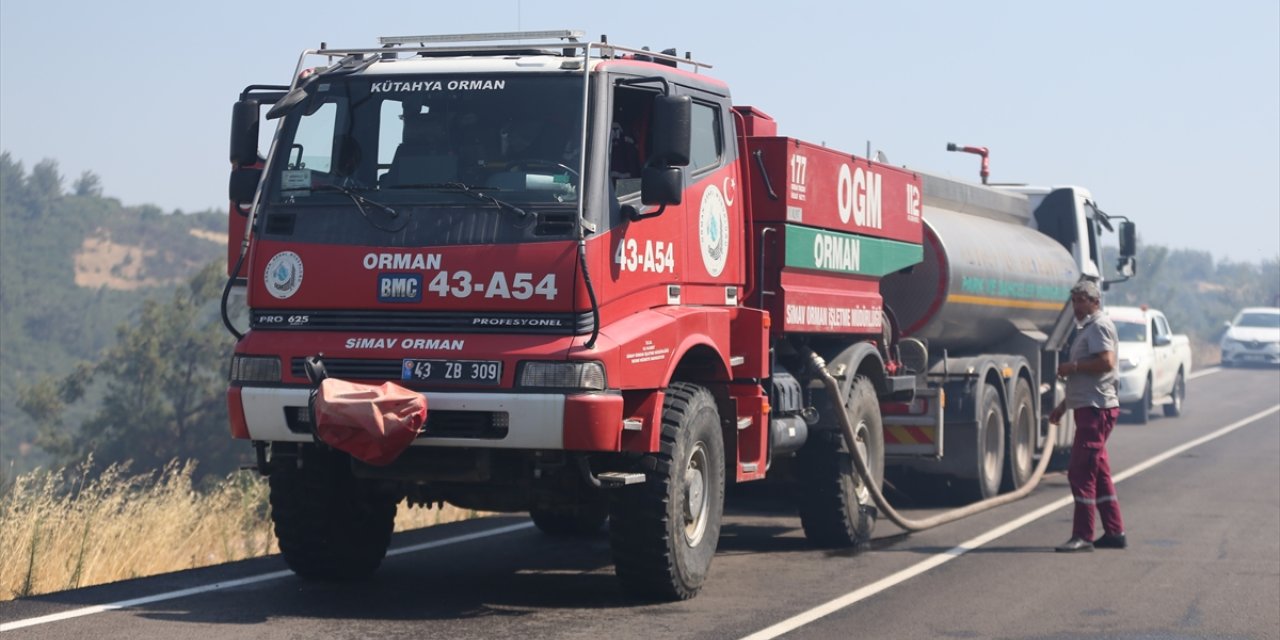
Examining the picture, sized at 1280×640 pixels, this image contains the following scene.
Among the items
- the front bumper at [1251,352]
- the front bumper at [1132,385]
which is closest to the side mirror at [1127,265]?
the front bumper at [1132,385]

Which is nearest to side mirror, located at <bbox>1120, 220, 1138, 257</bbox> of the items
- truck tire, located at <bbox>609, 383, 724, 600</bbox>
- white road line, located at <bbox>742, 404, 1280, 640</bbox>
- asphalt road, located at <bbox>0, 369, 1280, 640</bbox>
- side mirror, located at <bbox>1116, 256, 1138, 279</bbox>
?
side mirror, located at <bbox>1116, 256, 1138, 279</bbox>

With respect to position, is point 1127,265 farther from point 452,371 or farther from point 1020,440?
point 452,371

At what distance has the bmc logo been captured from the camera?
8516 millimetres

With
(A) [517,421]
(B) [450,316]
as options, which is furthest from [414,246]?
(A) [517,421]

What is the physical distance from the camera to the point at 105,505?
12.5 meters

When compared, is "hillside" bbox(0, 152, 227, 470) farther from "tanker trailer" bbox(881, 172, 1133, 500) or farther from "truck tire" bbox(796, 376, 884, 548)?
"truck tire" bbox(796, 376, 884, 548)

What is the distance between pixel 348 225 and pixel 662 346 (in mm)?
1823

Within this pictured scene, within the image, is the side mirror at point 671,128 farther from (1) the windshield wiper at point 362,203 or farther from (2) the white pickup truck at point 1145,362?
(2) the white pickup truck at point 1145,362

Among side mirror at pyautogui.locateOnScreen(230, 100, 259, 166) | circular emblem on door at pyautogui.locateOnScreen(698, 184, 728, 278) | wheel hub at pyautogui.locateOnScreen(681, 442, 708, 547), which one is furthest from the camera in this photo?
circular emblem on door at pyautogui.locateOnScreen(698, 184, 728, 278)

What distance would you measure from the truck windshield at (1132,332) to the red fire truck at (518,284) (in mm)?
18280

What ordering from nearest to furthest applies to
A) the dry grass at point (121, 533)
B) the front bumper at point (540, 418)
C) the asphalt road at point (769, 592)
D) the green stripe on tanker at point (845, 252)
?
the front bumper at point (540, 418), the asphalt road at point (769, 592), the dry grass at point (121, 533), the green stripe on tanker at point (845, 252)

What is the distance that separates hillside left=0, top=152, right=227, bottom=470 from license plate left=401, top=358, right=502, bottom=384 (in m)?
78.0

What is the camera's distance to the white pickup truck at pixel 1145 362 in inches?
1072

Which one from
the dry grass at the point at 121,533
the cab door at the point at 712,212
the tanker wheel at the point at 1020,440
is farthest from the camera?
the tanker wheel at the point at 1020,440
